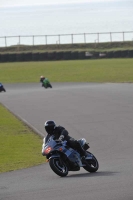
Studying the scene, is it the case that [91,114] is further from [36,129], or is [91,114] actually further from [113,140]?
[113,140]

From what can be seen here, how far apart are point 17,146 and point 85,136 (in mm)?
2295

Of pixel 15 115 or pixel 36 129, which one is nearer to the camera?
pixel 36 129

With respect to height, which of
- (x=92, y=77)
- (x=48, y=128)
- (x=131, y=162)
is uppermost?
(x=48, y=128)

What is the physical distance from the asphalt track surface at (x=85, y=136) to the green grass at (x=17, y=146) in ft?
1.64

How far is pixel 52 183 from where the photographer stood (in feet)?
37.7

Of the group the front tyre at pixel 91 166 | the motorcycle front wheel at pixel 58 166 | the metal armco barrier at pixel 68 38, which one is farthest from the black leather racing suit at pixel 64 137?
the metal armco barrier at pixel 68 38

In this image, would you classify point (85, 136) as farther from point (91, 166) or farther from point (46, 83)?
point (46, 83)

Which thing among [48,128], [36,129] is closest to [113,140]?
[36,129]

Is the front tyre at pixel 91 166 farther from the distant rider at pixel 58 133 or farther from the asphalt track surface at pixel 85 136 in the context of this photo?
the distant rider at pixel 58 133

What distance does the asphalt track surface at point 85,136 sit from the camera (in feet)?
33.9

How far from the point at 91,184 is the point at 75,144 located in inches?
73.5

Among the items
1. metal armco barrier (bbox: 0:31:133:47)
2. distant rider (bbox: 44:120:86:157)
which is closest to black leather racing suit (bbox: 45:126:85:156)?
distant rider (bbox: 44:120:86:157)

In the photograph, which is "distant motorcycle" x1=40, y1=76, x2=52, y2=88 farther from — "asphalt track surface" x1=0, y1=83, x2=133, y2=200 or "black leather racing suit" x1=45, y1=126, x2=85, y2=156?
"black leather racing suit" x1=45, y1=126, x2=85, y2=156

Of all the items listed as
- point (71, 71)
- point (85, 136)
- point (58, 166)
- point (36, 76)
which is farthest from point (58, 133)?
point (71, 71)
